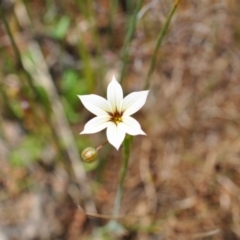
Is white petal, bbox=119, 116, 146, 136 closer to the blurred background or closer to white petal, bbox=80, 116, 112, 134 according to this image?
white petal, bbox=80, 116, 112, 134

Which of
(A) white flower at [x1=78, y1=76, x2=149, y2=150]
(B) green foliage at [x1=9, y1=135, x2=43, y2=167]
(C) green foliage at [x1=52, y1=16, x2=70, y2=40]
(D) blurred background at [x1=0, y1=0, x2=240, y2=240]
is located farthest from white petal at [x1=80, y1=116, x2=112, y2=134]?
(C) green foliage at [x1=52, y1=16, x2=70, y2=40]

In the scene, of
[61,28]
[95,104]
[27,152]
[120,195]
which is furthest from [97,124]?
[61,28]

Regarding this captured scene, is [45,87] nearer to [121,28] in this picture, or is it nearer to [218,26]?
[121,28]

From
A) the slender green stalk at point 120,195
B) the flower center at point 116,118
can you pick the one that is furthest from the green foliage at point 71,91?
the flower center at point 116,118

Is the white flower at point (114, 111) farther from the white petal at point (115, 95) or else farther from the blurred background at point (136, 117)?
the blurred background at point (136, 117)

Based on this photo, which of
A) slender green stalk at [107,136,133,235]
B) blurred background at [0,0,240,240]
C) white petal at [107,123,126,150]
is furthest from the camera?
blurred background at [0,0,240,240]

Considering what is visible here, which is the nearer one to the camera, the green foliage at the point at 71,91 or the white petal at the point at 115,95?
the white petal at the point at 115,95

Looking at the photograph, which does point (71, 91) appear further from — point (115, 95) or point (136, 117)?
point (115, 95)
